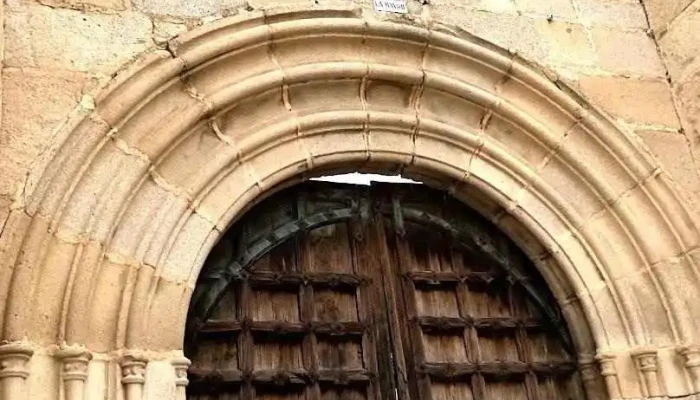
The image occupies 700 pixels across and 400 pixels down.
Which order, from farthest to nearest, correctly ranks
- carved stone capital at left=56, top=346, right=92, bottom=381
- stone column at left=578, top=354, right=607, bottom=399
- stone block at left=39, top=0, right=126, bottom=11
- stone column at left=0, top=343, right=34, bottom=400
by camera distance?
stone column at left=578, top=354, right=607, bottom=399 → stone block at left=39, top=0, right=126, bottom=11 → carved stone capital at left=56, top=346, right=92, bottom=381 → stone column at left=0, top=343, right=34, bottom=400

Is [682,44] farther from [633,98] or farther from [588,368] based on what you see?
[588,368]

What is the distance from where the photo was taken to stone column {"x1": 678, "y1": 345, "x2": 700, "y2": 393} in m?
3.09

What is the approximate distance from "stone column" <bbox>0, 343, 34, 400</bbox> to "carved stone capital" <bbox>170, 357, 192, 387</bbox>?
1.46 ft

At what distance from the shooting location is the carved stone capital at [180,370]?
249 cm

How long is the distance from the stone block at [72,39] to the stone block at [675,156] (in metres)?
2.14

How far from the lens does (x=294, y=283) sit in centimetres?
307

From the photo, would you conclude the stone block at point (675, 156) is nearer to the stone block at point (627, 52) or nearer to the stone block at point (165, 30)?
the stone block at point (627, 52)

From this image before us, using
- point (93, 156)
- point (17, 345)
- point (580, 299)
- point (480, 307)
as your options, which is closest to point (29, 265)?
point (17, 345)

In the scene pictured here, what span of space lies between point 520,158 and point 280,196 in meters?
1.02

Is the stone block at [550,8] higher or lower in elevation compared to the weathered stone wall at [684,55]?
higher

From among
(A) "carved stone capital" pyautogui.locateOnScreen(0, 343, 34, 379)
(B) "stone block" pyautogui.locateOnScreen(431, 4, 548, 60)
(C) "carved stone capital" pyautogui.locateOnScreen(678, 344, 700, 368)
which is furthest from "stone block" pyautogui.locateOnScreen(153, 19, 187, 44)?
(C) "carved stone capital" pyautogui.locateOnScreen(678, 344, 700, 368)

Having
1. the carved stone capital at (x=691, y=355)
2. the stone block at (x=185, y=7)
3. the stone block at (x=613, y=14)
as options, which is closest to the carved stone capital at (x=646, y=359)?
the carved stone capital at (x=691, y=355)

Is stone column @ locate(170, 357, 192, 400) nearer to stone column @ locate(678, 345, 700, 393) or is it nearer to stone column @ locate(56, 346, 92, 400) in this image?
stone column @ locate(56, 346, 92, 400)

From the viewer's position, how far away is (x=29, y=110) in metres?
2.58
